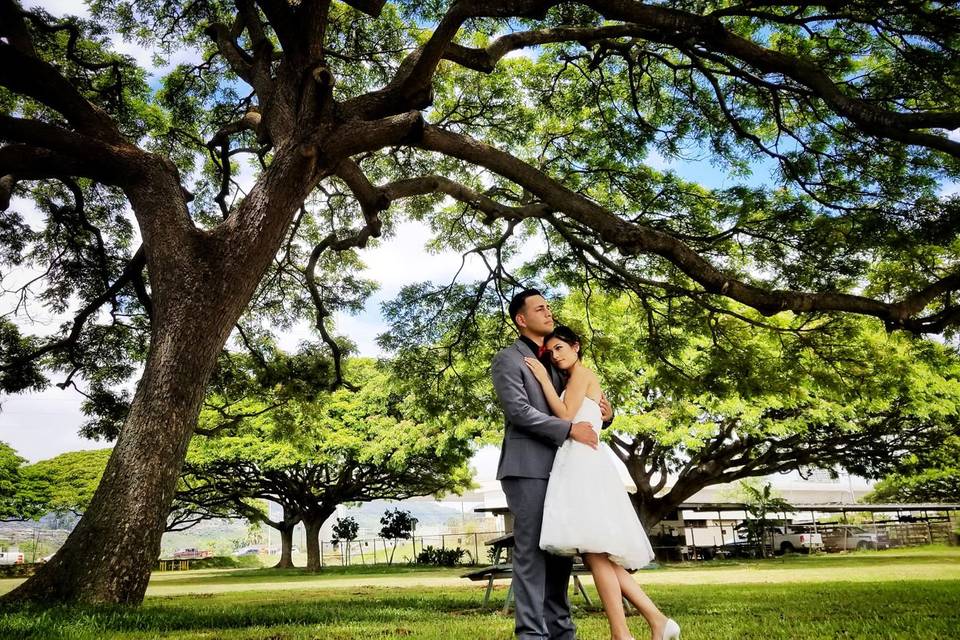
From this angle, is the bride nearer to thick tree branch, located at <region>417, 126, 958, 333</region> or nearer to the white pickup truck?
thick tree branch, located at <region>417, 126, 958, 333</region>

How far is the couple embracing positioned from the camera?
2809 mm

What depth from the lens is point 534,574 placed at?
9.28ft

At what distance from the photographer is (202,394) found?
17.6ft

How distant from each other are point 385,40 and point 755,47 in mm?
5604

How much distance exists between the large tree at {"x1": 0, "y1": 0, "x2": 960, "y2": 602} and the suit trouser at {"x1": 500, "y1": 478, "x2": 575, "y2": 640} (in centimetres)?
332

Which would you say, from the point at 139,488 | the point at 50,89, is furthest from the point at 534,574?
the point at 50,89

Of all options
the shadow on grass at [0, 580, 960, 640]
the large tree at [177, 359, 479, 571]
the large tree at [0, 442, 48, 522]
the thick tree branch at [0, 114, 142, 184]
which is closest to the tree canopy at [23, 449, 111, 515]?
the large tree at [0, 442, 48, 522]

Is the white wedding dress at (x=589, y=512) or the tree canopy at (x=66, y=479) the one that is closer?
the white wedding dress at (x=589, y=512)

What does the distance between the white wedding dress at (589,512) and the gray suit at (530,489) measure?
0.08 metres

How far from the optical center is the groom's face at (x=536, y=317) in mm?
3381

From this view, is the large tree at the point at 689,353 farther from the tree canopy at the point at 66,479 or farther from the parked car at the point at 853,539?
the tree canopy at the point at 66,479

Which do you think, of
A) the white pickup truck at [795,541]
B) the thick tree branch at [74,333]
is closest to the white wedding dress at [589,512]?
the thick tree branch at [74,333]

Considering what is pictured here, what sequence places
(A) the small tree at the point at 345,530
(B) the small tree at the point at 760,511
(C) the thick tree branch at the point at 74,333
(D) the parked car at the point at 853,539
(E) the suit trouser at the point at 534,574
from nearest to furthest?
(E) the suit trouser at the point at 534,574, (C) the thick tree branch at the point at 74,333, (B) the small tree at the point at 760,511, (A) the small tree at the point at 345,530, (D) the parked car at the point at 853,539

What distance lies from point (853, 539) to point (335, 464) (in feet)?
86.5
